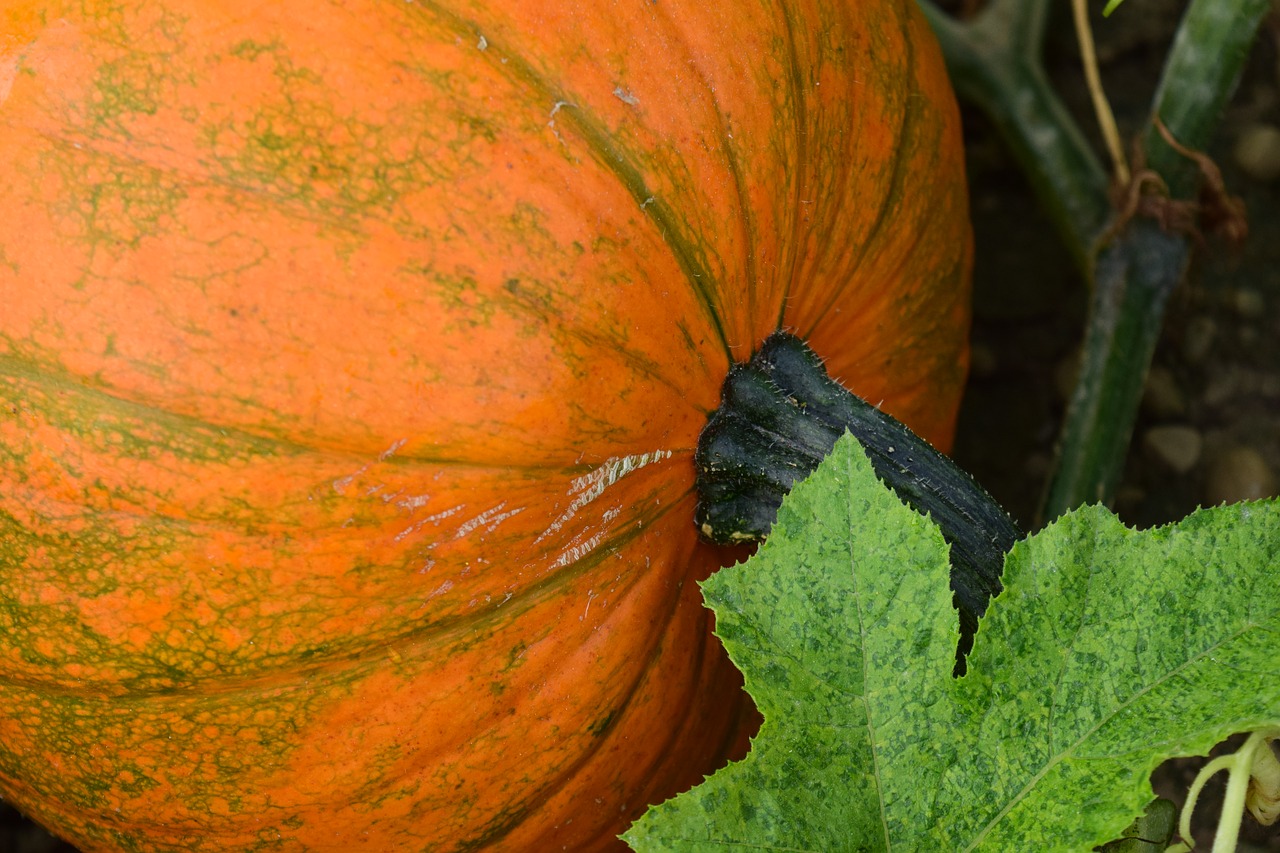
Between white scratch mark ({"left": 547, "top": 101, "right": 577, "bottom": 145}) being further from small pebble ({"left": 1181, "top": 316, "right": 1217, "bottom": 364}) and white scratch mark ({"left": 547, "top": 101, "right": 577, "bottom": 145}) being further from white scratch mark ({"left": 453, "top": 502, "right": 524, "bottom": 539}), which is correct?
small pebble ({"left": 1181, "top": 316, "right": 1217, "bottom": 364})

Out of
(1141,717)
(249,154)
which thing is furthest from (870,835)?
(249,154)

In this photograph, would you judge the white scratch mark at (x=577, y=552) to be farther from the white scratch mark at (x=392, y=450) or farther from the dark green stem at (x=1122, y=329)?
the dark green stem at (x=1122, y=329)

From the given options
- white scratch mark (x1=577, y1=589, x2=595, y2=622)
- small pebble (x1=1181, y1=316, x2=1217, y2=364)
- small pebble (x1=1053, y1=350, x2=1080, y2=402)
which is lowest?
white scratch mark (x1=577, y1=589, x2=595, y2=622)

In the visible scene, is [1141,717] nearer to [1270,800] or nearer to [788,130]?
[1270,800]

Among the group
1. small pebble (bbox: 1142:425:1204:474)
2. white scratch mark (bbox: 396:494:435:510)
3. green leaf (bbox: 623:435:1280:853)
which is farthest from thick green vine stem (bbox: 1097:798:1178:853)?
small pebble (bbox: 1142:425:1204:474)

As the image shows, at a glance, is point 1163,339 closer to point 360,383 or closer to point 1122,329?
point 1122,329
